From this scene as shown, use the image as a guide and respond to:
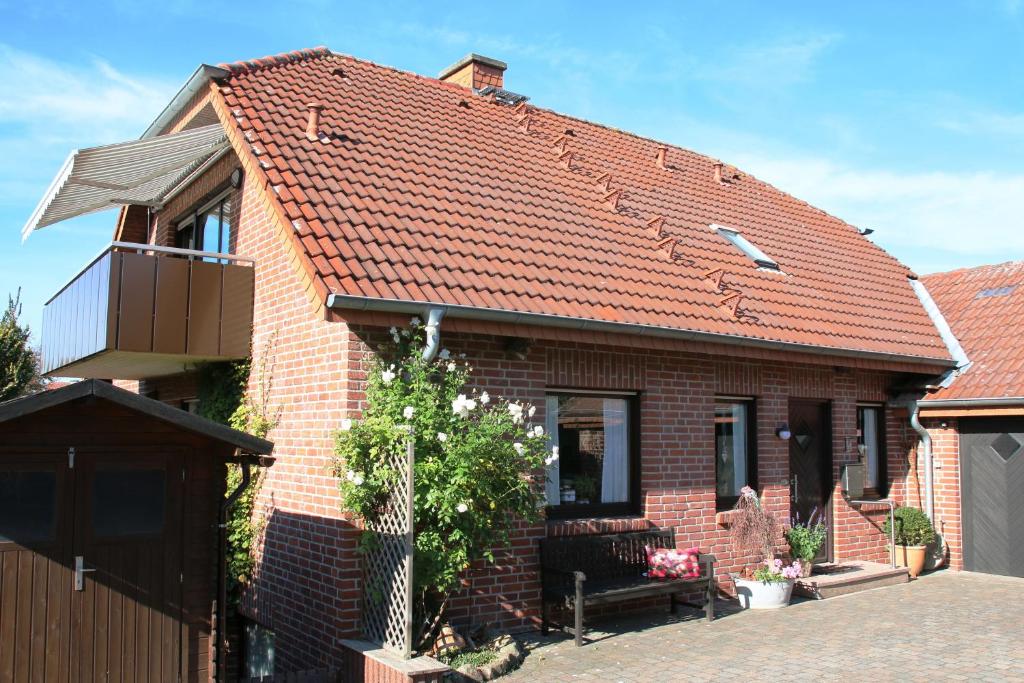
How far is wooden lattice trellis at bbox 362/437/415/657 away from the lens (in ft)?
22.6

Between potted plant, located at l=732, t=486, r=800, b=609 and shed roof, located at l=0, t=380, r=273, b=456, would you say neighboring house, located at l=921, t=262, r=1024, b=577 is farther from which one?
shed roof, located at l=0, t=380, r=273, b=456

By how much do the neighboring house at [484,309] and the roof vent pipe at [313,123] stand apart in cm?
3

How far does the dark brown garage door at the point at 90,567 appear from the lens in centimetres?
599

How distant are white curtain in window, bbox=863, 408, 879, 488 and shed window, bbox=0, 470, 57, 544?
10408mm

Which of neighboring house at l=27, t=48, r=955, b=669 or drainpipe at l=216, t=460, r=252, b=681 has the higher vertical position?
neighboring house at l=27, t=48, r=955, b=669

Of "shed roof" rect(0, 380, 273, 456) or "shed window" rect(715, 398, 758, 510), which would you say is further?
"shed window" rect(715, 398, 758, 510)

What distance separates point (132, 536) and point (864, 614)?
7.21 metres

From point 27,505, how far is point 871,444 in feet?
35.3

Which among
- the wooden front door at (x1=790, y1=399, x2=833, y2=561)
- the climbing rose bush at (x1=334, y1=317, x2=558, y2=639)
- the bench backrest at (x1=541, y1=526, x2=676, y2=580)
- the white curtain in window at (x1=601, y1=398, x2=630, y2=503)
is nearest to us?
the climbing rose bush at (x1=334, y1=317, x2=558, y2=639)

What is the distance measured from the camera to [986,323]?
13695 mm

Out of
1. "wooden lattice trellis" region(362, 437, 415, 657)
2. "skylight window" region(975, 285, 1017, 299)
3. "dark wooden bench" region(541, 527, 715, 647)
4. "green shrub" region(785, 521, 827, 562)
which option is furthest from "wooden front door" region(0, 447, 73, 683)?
"skylight window" region(975, 285, 1017, 299)

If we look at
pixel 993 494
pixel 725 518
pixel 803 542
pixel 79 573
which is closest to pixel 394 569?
pixel 79 573

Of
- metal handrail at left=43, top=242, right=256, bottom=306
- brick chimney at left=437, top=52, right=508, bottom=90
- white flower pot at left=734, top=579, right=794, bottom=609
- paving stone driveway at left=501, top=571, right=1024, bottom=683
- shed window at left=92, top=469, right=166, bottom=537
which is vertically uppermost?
brick chimney at left=437, top=52, right=508, bottom=90

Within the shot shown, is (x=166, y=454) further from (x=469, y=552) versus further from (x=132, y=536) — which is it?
(x=469, y=552)
